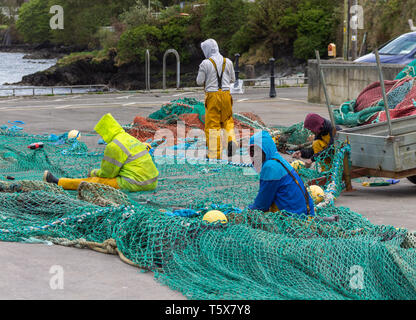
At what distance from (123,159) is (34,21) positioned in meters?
133

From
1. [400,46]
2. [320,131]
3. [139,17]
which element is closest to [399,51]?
[400,46]

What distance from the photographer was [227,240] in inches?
209

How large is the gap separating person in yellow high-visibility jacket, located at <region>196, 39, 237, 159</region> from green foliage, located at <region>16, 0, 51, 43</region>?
120459 mm

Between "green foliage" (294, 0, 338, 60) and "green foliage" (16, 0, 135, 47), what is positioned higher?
"green foliage" (16, 0, 135, 47)

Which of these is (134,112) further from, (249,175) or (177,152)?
(249,175)

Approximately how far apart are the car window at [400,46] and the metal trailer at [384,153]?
33.7 ft

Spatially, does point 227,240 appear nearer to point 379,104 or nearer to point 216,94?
point 216,94

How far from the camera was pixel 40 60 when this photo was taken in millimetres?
123812

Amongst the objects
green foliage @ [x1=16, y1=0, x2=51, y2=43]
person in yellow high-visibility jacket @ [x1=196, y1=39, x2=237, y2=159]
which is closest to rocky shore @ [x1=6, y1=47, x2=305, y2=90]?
green foliage @ [x1=16, y1=0, x2=51, y2=43]

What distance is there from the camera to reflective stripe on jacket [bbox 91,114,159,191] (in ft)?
26.0
